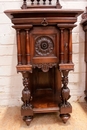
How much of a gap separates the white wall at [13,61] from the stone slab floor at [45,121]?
19 cm

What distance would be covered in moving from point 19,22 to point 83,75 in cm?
91

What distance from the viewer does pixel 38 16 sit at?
40.4 inches

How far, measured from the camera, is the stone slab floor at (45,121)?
114 cm

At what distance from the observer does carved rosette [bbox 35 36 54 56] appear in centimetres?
107

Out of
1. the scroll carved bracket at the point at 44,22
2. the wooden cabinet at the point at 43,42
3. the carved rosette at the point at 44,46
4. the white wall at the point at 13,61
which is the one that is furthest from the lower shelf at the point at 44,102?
the scroll carved bracket at the point at 44,22

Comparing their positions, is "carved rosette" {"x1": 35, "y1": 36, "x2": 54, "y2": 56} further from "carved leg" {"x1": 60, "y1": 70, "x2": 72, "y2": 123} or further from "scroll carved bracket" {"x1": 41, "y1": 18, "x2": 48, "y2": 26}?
"carved leg" {"x1": 60, "y1": 70, "x2": 72, "y2": 123}

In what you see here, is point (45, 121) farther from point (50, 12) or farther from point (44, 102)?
point (50, 12)

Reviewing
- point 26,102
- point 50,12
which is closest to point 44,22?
point 50,12

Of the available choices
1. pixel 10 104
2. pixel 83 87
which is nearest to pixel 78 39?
pixel 83 87

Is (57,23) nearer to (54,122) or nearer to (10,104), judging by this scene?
(54,122)

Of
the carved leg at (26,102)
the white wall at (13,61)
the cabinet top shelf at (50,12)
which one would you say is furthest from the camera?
the white wall at (13,61)

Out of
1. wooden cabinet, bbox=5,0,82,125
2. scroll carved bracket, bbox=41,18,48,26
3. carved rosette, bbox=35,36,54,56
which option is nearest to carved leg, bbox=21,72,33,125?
wooden cabinet, bbox=5,0,82,125

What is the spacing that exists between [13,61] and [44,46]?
563mm

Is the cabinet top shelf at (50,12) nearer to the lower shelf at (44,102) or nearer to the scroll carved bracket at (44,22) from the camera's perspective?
the scroll carved bracket at (44,22)
